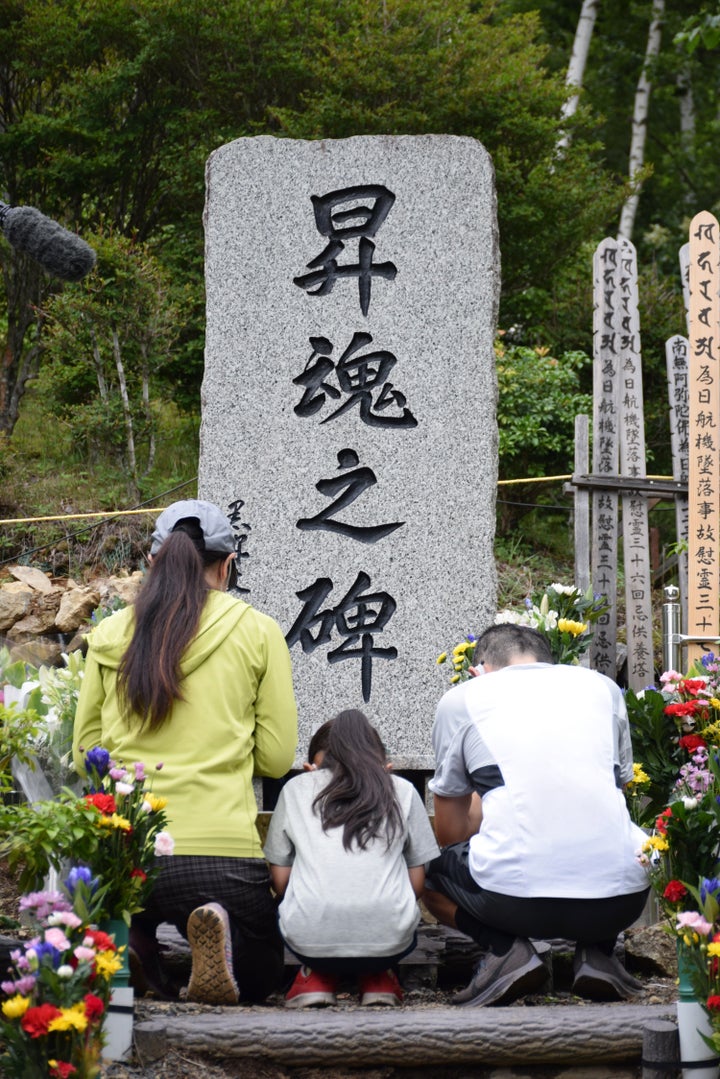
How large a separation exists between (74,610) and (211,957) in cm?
577

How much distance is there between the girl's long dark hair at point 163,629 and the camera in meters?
3.43

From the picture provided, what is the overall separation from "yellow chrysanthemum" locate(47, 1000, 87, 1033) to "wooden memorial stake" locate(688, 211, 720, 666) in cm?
462

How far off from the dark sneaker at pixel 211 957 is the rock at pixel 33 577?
6.13 m

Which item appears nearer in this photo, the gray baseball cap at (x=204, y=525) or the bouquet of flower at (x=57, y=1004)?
the bouquet of flower at (x=57, y=1004)

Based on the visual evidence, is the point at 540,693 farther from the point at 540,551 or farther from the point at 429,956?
the point at 540,551

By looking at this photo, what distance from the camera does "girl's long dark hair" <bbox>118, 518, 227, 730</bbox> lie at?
343cm

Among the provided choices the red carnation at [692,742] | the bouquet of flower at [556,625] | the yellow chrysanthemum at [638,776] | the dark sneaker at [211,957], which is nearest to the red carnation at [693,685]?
the red carnation at [692,742]

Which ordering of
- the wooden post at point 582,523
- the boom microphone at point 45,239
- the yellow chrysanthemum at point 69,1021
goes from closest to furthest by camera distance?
the yellow chrysanthemum at point 69,1021, the boom microphone at point 45,239, the wooden post at point 582,523

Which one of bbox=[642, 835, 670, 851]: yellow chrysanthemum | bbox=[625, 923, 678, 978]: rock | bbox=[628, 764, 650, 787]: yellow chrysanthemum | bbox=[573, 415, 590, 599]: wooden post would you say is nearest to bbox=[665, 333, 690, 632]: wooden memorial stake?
bbox=[573, 415, 590, 599]: wooden post

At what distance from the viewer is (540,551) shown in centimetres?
1074

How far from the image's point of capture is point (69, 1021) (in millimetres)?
2490

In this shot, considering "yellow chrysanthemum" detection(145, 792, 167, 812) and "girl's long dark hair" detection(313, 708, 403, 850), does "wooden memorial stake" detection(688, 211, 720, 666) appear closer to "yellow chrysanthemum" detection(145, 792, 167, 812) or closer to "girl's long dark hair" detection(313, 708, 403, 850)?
"girl's long dark hair" detection(313, 708, 403, 850)

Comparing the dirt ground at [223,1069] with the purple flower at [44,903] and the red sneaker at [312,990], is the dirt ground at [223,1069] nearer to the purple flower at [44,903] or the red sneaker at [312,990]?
the red sneaker at [312,990]

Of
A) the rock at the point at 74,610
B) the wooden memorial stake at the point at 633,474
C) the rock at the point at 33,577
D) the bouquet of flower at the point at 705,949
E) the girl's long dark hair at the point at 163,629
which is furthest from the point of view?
the rock at the point at 33,577
